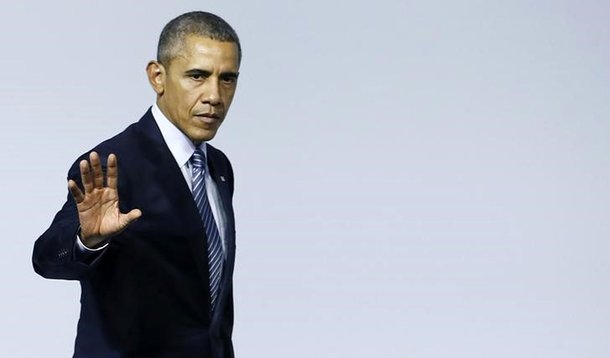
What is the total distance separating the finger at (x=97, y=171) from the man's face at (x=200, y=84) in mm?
325

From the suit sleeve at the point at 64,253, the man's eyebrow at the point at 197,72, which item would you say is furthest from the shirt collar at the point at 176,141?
the suit sleeve at the point at 64,253

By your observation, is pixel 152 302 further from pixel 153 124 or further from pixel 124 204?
pixel 153 124

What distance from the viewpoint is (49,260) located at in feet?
6.75

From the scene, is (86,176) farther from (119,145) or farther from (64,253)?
(119,145)

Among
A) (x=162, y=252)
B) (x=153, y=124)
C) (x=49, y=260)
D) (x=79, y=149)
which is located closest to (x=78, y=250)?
(x=49, y=260)

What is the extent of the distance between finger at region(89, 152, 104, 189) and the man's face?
0.32 meters

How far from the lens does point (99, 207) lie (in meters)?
1.97

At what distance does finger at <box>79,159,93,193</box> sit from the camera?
193cm

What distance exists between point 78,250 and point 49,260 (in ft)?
0.24

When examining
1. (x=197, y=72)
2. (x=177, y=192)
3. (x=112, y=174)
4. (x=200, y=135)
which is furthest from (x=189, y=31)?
(x=112, y=174)

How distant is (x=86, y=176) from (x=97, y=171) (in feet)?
0.07

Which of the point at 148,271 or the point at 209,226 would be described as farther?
the point at 209,226

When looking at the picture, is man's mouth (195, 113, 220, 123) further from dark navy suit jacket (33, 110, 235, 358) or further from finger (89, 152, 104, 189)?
finger (89, 152, 104, 189)

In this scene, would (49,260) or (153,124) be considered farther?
(153,124)
